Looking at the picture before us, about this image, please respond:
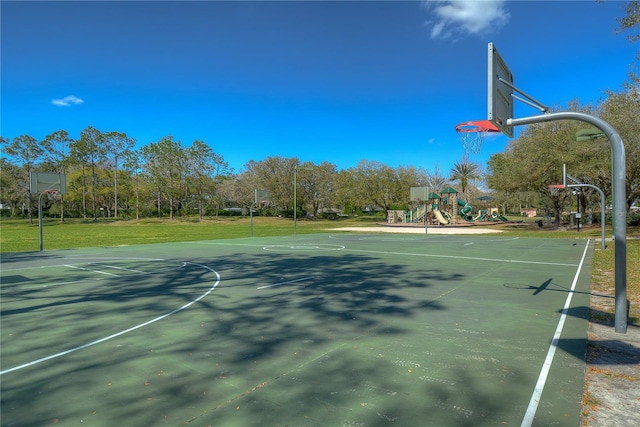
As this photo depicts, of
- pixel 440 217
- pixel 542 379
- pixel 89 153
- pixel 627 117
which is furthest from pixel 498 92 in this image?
pixel 89 153

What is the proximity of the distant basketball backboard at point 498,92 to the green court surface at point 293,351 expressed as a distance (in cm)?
322

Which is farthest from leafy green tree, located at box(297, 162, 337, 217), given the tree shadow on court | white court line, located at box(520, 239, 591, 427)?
white court line, located at box(520, 239, 591, 427)

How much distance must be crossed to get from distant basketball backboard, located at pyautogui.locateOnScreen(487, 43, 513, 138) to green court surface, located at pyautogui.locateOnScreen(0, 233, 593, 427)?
3.22 m

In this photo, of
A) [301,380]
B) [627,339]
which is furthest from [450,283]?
[301,380]

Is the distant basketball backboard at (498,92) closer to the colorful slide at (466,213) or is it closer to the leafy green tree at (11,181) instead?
the colorful slide at (466,213)

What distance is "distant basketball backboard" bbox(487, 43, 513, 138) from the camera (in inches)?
229

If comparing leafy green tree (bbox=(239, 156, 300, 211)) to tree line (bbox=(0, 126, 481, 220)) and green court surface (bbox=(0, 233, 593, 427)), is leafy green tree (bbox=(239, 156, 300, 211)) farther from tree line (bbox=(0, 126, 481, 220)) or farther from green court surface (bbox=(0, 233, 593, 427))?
green court surface (bbox=(0, 233, 593, 427))

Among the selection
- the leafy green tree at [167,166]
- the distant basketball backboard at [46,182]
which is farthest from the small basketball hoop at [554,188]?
the leafy green tree at [167,166]

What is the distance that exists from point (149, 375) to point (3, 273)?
396 inches

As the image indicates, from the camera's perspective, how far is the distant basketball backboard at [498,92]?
5.80 m

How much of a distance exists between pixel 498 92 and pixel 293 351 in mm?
5070

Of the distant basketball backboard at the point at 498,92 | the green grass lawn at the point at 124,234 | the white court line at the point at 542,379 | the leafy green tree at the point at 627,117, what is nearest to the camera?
the white court line at the point at 542,379

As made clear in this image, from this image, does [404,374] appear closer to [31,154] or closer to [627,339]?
[627,339]

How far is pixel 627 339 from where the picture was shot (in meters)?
5.06
